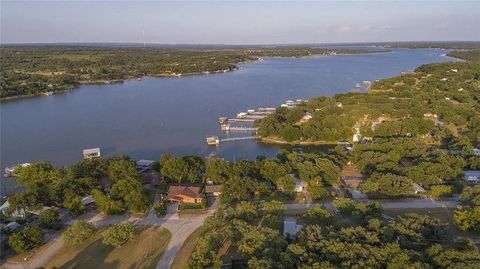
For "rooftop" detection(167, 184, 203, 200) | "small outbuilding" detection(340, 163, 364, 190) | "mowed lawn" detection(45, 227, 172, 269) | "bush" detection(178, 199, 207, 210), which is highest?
"rooftop" detection(167, 184, 203, 200)

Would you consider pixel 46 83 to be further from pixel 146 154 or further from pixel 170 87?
pixel 146 154

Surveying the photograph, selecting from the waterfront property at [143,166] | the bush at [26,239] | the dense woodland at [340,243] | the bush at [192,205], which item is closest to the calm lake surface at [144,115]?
the waterfront property at [143,166]

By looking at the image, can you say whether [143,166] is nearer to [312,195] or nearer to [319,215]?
[312,195]

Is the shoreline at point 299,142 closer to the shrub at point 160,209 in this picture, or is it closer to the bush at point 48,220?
the shrub at point 160,209

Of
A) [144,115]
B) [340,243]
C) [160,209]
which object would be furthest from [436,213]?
[144,115]

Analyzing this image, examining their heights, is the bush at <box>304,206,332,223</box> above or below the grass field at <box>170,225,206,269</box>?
above

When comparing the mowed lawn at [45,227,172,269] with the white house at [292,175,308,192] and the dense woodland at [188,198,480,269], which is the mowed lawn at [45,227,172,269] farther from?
the white house at [292,175,308,192]

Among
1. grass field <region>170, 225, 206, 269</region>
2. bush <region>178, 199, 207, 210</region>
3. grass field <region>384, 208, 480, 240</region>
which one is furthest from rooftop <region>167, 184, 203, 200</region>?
grass field <region>384, 208, 480, 240</region>
